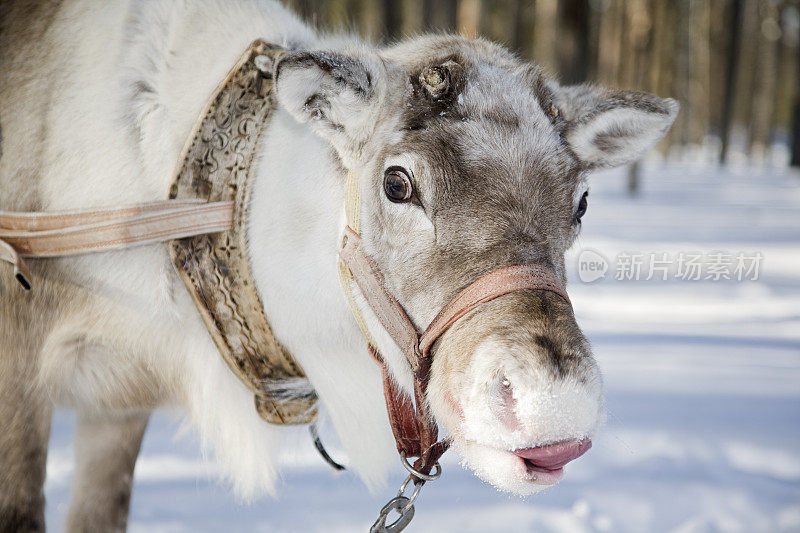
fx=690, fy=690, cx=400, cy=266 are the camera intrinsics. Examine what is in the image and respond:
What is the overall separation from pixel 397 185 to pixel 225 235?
0.61 metres

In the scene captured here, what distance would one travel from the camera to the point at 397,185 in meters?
1.84

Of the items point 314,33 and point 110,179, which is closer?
point 110,179

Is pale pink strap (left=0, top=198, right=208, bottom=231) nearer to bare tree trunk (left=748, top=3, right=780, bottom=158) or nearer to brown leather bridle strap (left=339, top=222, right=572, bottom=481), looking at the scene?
brown leather bridle strap (left=339, top=222, right=572, bottom=481)

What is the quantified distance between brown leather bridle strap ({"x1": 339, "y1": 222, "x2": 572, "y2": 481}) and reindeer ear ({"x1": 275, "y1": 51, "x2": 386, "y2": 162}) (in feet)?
0.93

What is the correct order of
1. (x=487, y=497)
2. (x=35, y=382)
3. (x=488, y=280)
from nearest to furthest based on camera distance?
1. (x=488, y=280)
2. (x=35, y=382)
3. (x=487, y=497)

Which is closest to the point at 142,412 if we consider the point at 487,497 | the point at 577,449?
the point at 487,497

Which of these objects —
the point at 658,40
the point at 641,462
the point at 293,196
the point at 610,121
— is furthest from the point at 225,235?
the point at 658,40

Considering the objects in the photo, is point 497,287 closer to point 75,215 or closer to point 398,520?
point 398,520

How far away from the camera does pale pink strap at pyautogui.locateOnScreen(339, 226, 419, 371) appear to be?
1.79m

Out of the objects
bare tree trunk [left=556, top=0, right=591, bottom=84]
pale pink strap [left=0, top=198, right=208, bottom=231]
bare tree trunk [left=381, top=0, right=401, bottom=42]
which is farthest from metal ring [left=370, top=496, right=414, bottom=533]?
bare tree trunk [left=556, top=0, right=591, bottom=84]

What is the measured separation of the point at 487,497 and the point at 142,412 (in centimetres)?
148

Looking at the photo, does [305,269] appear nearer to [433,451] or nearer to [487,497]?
[433,451]

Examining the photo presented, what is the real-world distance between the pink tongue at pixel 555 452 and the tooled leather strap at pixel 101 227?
114 cm

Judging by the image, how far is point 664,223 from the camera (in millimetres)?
10078
